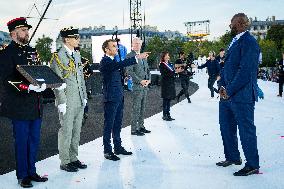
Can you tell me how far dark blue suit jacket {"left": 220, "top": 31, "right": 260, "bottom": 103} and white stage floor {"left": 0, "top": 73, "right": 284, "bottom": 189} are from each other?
105 centimetres

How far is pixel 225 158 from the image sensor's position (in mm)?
5215

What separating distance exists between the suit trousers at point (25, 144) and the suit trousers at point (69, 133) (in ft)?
1.63

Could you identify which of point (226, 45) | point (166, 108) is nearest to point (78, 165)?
point (166, 108)

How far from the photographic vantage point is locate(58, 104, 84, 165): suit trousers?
4.81 metres

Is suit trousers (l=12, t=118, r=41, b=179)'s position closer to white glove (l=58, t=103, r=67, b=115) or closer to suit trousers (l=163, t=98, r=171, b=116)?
white glove (l=58, t=103, r=67, b=115)

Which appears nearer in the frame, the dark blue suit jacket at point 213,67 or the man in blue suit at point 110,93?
the man in blue suit at point 110,93

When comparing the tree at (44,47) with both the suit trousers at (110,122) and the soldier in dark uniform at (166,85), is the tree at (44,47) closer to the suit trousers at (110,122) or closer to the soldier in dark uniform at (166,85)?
the soldier in dark uniform at (166,85)

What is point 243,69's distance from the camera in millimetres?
4289

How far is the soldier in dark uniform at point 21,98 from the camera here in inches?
161

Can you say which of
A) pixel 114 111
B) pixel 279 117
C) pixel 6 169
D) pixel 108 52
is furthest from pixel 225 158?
pixel 279 117

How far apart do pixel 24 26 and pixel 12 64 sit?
50 centimetres

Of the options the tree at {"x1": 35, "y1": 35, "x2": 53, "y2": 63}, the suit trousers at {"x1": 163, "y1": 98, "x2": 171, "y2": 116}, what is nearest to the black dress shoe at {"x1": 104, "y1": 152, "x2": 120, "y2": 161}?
the suit trousers at {"x1": 163, "y1": 98, "x2": 171, "y2": 116}

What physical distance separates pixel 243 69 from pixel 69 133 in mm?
Result: 2544

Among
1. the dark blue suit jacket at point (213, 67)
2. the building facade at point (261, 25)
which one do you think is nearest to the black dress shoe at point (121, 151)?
the dark blue suit jacket at point (213, 67)
